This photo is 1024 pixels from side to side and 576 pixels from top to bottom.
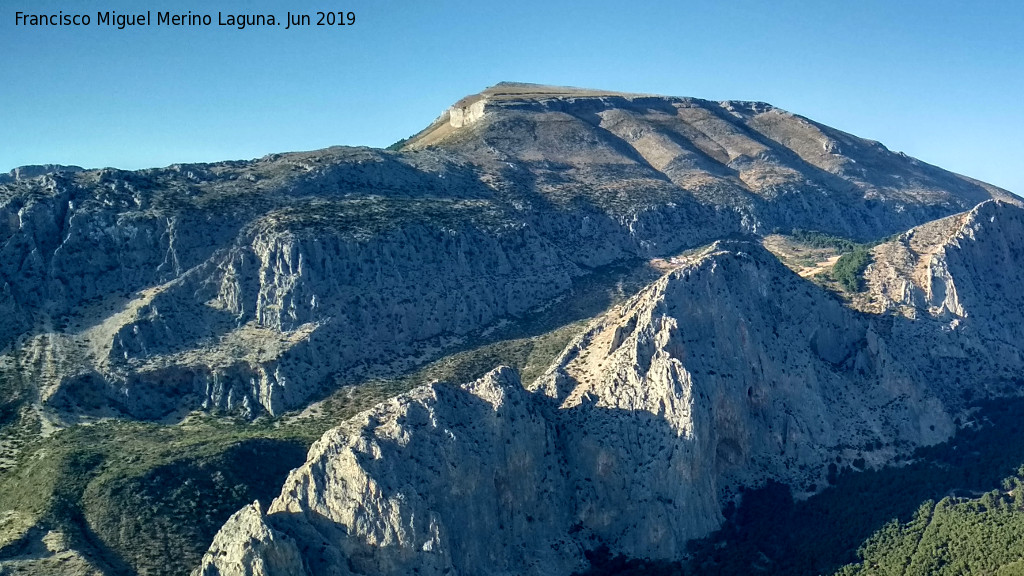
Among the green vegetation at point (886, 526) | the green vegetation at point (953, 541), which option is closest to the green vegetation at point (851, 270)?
the green vegetation at point (886, 526)

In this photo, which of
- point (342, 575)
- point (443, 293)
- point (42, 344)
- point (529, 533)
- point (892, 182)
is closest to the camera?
point (342, 575)

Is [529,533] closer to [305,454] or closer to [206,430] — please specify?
[305,454]

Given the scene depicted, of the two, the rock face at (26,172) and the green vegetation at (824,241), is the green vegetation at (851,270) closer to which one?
the green vegetation at (824,241)

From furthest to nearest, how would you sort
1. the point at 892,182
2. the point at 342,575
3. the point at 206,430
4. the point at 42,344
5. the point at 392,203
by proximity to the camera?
the point at 892,182, the point at 392,203, the point at 42,344, the point at 206,430, the point at 342,575

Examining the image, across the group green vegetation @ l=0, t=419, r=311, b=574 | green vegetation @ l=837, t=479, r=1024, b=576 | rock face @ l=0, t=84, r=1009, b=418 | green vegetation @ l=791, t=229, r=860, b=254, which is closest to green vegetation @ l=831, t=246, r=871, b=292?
green vegetation @ l=791, t=229, r=860, b=254

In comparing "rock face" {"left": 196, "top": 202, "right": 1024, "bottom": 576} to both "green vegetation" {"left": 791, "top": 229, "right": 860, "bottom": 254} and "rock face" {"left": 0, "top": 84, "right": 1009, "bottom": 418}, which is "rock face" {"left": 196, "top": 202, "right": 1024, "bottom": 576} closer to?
"rock face" {"left": 0, "top": 84, "right": 1009, "bottom": 418}

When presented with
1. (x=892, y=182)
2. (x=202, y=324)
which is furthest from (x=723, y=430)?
(x=892, y=182)
